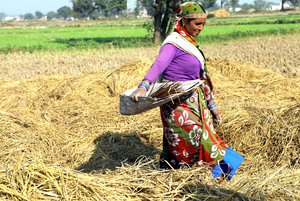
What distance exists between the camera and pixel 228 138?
4.96 meters

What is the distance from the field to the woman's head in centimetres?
107

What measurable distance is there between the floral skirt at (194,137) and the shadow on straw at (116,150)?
143cm

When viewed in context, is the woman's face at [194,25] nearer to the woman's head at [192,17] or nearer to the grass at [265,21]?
the woman's head at [192,17]

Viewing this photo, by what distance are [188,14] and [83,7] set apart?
10034 cm

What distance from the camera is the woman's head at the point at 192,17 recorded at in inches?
128

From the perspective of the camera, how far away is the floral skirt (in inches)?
130

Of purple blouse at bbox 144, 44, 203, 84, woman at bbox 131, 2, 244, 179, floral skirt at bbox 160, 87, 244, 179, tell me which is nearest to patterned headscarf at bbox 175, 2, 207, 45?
woman at bbox 131, 2, 244, 179

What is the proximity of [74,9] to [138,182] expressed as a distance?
102202mm

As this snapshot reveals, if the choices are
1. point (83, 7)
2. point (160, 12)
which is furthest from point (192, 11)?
point (83, 7)

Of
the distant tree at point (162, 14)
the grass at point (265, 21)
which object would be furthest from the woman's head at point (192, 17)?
the grass at point (265, 21)

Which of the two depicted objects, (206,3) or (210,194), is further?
(206,3)

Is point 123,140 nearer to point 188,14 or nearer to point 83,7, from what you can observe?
point 188,14

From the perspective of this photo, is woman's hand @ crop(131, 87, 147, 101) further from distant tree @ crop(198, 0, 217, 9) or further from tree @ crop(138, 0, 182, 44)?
distant tree @ crop(198, 0, 217, 9)

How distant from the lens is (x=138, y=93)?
304 cm
